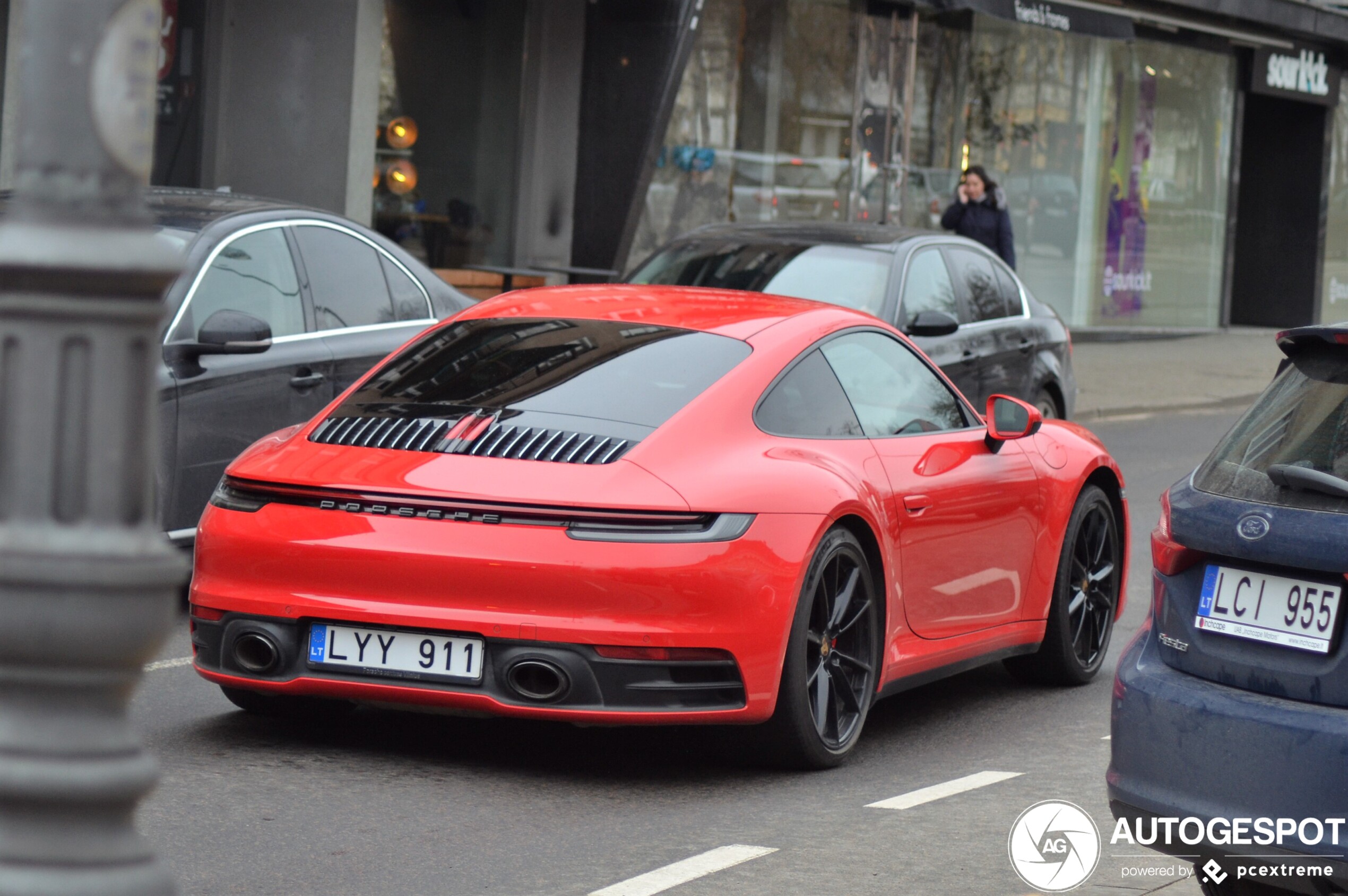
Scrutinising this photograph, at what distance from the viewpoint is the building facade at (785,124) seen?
16.6 m

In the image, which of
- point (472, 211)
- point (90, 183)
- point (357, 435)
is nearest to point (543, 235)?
point (472, 211)

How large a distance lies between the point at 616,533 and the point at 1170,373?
63.0ft

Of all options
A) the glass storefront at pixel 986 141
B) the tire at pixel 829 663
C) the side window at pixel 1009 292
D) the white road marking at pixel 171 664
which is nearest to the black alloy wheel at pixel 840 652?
the tire at pixel 829 663

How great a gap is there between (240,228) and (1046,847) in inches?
181

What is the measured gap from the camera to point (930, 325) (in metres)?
10.8

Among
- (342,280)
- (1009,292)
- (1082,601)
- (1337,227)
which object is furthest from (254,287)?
(1337,227)

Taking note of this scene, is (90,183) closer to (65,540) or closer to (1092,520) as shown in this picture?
(65,540)

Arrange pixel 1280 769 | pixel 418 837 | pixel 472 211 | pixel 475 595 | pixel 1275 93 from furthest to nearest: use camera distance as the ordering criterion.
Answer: pixel 1275 93 < pixel 472 211 < pixel 475 595 < pixel 418 837 < pixel 1280 769

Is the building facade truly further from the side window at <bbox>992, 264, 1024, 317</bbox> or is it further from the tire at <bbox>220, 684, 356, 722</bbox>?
the tire at <bbox>220, 684, 356, 722</bbox>

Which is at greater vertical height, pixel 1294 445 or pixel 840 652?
pixel 1294 445

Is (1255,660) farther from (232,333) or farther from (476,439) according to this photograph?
(232,333)

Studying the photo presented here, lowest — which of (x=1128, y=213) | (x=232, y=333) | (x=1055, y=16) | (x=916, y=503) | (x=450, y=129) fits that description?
(x=916, y=503)

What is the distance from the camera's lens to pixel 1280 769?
396 centimetres

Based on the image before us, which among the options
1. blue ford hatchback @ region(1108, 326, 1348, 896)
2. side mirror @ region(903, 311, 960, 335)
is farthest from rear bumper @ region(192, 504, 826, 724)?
side mirror @ region(903, 311, 960, 335)
